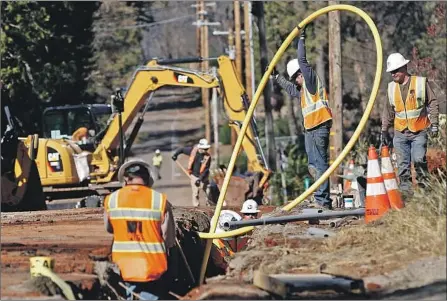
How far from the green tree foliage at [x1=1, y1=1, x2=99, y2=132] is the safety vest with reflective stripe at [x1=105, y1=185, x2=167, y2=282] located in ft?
110

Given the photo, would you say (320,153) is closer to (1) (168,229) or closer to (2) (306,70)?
(2) (306,70)

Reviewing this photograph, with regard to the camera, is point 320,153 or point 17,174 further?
point 17,174

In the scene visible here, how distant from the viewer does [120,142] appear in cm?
2952

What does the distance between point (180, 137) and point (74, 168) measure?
4890 cm

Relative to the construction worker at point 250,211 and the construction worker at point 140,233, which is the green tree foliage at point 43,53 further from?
the construction worker at point 140,233

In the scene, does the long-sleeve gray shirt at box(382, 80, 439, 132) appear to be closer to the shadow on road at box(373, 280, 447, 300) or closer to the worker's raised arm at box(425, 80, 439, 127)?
the worker's raised arm at box(425, 80, 439, 127)

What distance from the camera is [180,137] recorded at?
7925 cm

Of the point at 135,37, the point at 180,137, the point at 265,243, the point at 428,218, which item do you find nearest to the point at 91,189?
the point at 265,243

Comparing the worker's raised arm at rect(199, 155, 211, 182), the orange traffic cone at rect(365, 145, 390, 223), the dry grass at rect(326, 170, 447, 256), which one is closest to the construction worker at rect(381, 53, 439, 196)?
the orange traffic cone at rect(365, 145, 390, 223)

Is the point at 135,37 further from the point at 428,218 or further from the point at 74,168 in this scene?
the point at 428,218

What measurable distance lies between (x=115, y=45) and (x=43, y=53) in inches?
1408

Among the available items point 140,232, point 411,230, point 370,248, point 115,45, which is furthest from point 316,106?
point 115,45

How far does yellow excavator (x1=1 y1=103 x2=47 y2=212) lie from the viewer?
23.6 m

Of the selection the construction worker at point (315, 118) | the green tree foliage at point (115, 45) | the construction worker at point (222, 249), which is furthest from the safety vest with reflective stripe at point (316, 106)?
the green tree foliage at point (115, 45)
